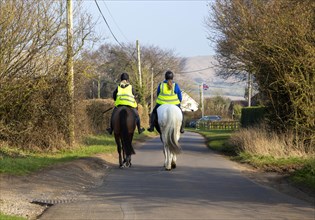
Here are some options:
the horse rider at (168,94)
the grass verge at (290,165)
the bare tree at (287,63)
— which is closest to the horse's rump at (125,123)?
the horse rider at (168,94)

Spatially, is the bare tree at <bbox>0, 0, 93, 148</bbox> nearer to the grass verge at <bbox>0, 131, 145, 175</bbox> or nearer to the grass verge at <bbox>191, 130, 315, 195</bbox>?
the grass verge at <bbox>0, 131, 145, 175</bbox>

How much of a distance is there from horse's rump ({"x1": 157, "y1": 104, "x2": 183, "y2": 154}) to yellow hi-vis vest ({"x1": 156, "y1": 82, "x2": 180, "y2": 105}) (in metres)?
0.22

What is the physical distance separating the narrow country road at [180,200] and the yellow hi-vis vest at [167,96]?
1.85 metres

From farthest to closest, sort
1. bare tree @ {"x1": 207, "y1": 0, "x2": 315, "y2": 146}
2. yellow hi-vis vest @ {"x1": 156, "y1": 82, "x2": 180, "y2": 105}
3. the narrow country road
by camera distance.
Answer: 1. bare tree @ {"x1": 207, "y1": 0, "x2": 315, "y2": 146}
2. yellow hi-vis vest @ {"x1": 156, "y1": 82, "x2": 180, "y2": 105}
3. the narrow country road

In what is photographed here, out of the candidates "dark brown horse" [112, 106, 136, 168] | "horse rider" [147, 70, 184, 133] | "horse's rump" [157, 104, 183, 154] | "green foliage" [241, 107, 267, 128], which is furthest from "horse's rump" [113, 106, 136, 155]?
"green foliage" [241, 107, 267, 128]

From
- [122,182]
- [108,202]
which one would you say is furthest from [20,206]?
[122,182]

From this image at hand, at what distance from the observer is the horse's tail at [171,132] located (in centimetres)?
1546

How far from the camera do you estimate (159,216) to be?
9.38m

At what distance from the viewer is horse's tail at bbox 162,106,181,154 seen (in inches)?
609

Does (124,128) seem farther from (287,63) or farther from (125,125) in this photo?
(287,63)

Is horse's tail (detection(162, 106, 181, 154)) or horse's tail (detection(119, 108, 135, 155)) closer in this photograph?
horse's tail (detection(162, 106, 181, 154))

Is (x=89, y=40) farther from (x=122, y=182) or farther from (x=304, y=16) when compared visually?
(x=122, y=182)

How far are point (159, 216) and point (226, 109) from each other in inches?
3794

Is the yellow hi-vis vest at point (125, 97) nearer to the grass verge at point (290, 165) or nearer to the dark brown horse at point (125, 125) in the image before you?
the dark brown horse at point (125, 125)
